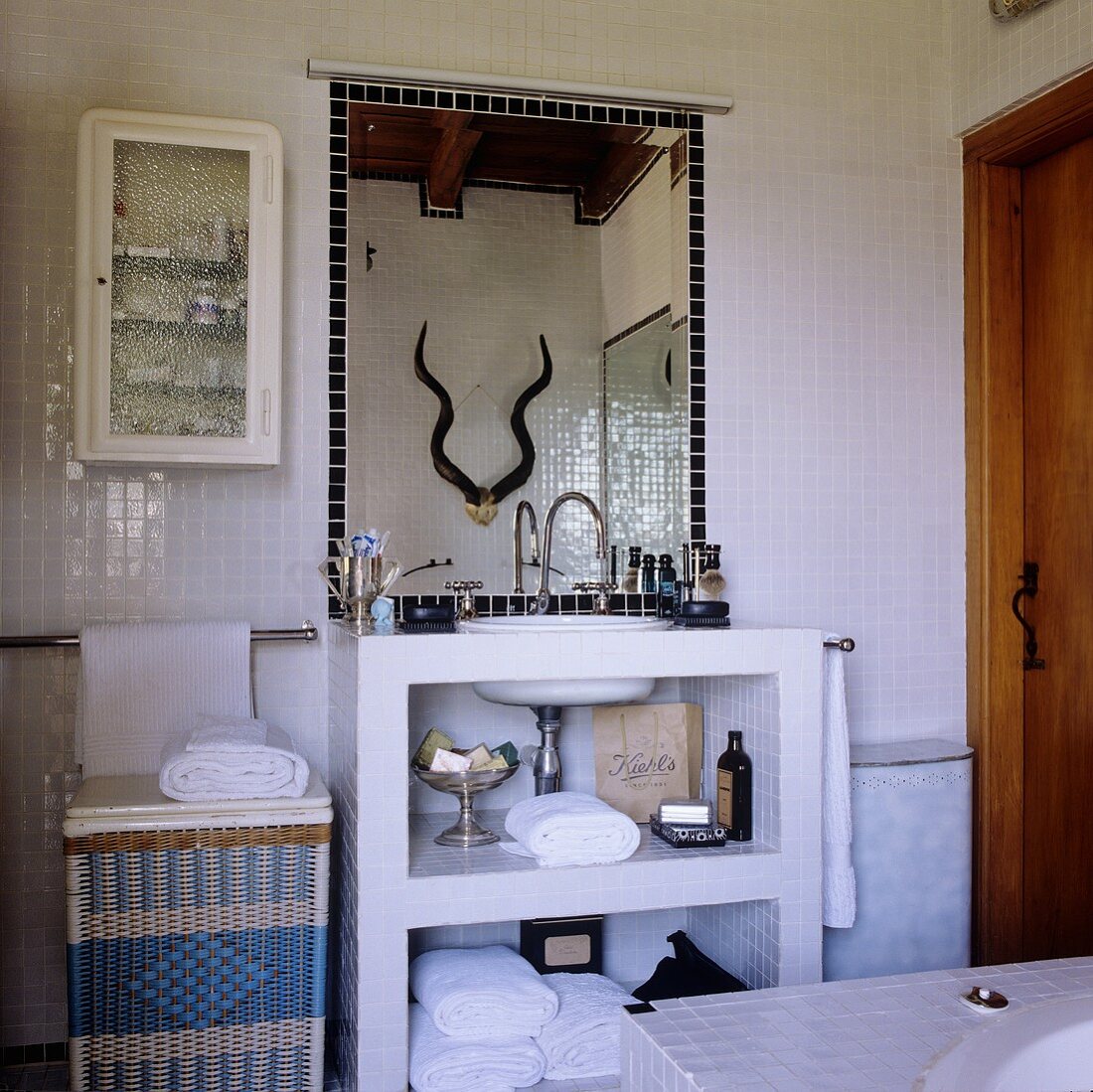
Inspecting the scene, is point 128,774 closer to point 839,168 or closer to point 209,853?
point 209,853

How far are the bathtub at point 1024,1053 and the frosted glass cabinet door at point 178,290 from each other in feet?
5.45

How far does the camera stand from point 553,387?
270 cm

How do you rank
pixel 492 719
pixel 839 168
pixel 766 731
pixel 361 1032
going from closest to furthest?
pixel 361 1032 → pixel 766 731 → pixel 492 719 → pixel 839 168

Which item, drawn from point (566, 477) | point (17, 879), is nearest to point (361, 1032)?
point (17, 879)

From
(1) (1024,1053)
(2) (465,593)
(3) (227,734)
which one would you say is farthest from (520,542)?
(1) (1024,1053)

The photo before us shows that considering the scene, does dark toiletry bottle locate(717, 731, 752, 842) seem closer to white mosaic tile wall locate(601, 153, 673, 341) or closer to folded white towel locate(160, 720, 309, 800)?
folded white towel locate(160, 720, 309, 800)

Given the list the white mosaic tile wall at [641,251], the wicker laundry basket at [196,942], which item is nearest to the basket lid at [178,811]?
the wicker laundry basket at [196,942]

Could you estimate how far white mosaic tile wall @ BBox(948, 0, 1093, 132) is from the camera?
2.61 metres

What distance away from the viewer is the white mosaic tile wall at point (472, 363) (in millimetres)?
2600

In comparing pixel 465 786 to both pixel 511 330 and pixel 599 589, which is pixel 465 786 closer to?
pixel 599 589

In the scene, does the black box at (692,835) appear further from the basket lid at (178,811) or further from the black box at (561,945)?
the basket lid at (178,811)

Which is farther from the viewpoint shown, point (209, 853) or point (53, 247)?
point (53, 247)

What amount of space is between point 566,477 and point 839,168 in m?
1.10

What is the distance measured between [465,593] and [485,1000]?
2.85ft
